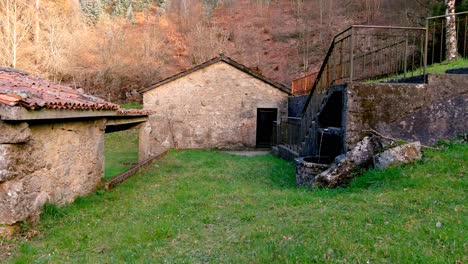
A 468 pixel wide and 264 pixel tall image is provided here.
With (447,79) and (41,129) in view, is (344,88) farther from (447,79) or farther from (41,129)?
(41,129)

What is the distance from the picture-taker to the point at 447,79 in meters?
7.39

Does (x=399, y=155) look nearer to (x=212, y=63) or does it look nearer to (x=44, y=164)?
(x=44, y=164)

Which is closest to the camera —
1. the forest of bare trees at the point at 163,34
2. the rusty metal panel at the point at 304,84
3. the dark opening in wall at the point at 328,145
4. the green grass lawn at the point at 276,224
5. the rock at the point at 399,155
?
the green grass lawn at the point at 276,224

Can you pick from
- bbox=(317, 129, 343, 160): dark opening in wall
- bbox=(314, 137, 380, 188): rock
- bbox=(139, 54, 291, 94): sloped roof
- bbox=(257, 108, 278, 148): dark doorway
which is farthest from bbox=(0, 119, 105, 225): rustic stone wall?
bbox=(257, 108, 278, 148): dark doorway

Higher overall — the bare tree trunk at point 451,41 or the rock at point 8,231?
the bare tree trunk at point 451,41

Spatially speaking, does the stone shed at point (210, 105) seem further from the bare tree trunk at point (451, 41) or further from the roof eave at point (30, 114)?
the roof eave at point (30, 114)

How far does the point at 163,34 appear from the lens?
35.8 meters

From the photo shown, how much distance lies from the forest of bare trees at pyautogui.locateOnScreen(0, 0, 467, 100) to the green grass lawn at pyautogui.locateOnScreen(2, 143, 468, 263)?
12694 mm

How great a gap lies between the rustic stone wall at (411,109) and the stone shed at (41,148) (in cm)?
543

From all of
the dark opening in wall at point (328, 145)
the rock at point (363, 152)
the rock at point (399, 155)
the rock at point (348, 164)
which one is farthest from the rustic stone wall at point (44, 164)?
the rock at point (399, 155)

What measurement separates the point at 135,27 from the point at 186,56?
26.0ft

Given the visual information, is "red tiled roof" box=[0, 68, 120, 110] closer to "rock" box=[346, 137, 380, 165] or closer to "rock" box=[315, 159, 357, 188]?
"rock" box=[315, 159, 357, 188]

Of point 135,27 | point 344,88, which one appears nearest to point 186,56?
point 135,27

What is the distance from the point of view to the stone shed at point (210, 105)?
18.3 m
